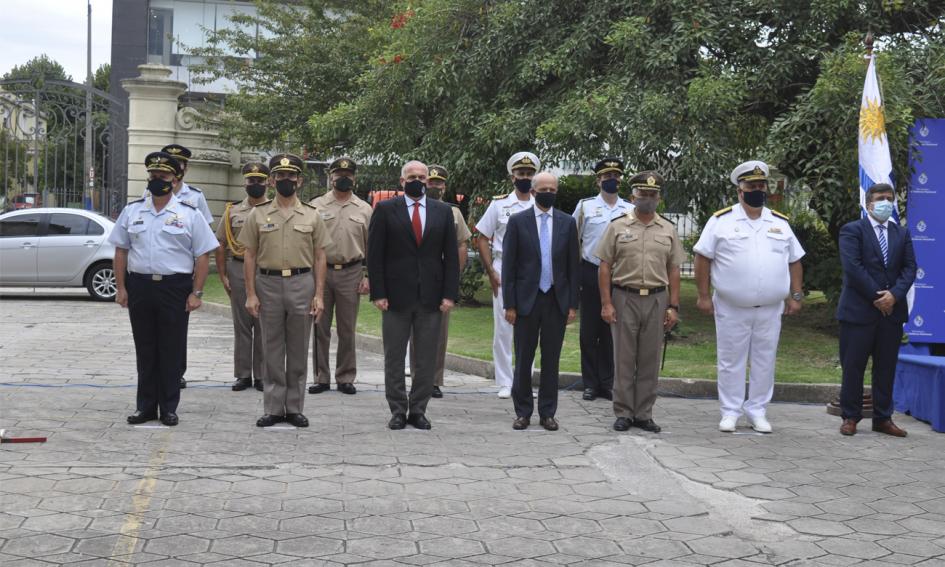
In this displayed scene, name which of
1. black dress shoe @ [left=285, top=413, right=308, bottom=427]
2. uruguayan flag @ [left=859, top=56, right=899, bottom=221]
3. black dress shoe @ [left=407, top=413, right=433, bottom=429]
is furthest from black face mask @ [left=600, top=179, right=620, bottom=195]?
black dress shoe @ [left=285, top=413, right=308, bottom=427]

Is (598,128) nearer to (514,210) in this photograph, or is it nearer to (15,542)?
(514,210)

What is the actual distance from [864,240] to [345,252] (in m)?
4.40

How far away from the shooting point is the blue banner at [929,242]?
1048cm

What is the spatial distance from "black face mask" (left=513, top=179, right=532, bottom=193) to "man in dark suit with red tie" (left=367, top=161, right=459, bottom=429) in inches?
50.4

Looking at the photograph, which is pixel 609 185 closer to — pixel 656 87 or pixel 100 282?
pixel 656 87

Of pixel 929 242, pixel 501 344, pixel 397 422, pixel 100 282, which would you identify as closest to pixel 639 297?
pixel 501 344

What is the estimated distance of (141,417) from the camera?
28.2ft

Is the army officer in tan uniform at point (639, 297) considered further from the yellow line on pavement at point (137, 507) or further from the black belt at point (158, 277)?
the yellow line on pavement at point (137, 507)

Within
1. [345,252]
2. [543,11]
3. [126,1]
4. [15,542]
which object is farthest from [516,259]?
[126,1]

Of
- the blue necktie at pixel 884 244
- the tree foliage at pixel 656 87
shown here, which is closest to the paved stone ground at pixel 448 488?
the blue necktie at pixel 884 244

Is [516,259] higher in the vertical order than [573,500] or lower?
higher

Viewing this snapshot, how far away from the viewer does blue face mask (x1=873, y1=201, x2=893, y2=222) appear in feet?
29.9

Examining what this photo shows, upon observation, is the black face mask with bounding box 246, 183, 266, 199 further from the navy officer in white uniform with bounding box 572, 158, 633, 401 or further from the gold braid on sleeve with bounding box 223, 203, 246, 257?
the navy officer in white uniform with bounding box 572, 158, 633, 401

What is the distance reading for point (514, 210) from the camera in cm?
1027
